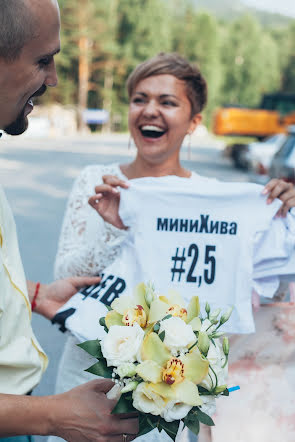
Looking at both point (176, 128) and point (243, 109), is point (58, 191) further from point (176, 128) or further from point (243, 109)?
point (243, 109)

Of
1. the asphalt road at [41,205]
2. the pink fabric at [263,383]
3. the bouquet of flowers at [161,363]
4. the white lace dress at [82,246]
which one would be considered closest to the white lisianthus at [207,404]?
the bouquet of flowers at [161,363]

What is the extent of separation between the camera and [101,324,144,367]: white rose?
4.63ft

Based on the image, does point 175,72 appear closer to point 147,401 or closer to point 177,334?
point 177,334

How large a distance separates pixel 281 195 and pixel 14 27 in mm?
1421

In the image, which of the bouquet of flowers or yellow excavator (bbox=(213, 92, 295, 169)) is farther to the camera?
yellow excavator (bbox=(213, 92, 295, 169))

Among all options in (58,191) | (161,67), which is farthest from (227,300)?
(58,191)

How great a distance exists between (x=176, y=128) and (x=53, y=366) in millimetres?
2733

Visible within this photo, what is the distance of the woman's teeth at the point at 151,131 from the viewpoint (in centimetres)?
268

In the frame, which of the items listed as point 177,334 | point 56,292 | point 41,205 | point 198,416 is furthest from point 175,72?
point 41,205

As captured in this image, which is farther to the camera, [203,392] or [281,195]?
[281,195]

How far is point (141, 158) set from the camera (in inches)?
107

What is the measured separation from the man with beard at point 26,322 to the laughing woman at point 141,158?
30.1 inches

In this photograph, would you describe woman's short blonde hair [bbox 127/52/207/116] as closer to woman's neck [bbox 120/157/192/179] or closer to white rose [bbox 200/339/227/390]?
woman's neck [bbox 120/157/192/179]

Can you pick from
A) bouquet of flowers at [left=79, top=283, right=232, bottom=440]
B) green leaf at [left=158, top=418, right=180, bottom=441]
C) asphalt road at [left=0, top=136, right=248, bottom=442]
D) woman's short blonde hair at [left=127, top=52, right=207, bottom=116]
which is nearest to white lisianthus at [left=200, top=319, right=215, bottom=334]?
bouquet of flowers at [left=79, top=283, right=232, bottom=440]
